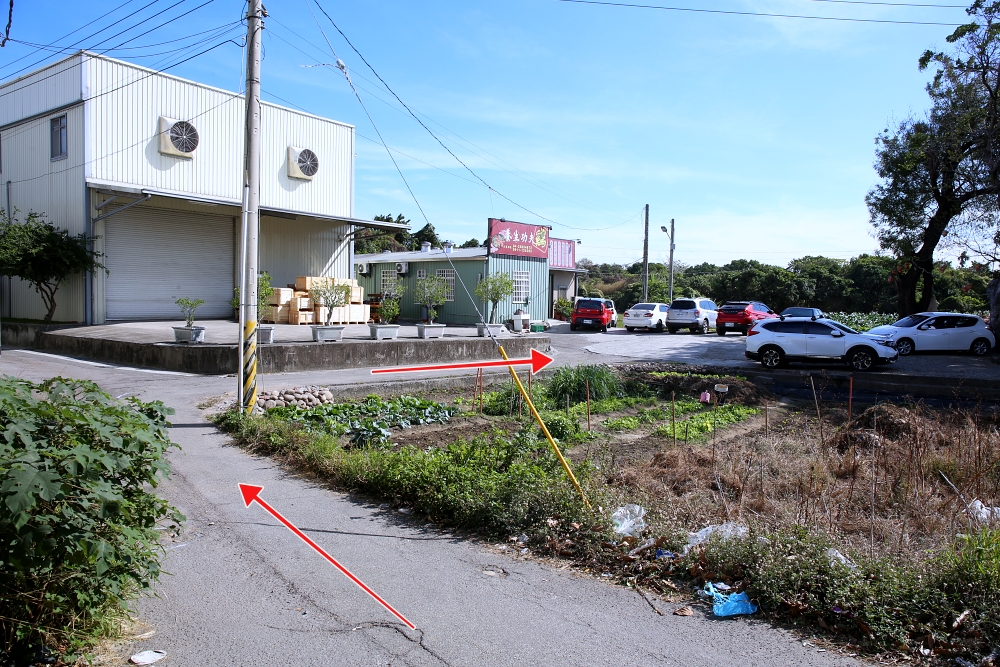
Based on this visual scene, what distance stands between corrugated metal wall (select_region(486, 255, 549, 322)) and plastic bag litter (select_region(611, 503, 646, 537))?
98.5ft

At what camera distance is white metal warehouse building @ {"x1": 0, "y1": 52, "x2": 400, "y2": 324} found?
907 inches

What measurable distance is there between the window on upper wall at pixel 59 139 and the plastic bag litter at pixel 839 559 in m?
26.8

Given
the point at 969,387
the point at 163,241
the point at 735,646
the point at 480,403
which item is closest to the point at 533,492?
the point at 735,646

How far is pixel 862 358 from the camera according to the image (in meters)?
19.8

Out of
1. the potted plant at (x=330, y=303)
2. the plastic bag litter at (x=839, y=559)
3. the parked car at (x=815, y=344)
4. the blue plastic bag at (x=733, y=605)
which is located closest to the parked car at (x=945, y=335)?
the parked car at (x=815, y=344)

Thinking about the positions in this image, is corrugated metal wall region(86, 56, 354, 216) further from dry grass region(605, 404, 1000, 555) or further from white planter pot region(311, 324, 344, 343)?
dry grass region(605, 404, 1000, 555)

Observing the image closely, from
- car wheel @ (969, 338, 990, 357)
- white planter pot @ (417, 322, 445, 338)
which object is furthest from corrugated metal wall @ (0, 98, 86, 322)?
car wheel @ (969, 338, 990, 357)

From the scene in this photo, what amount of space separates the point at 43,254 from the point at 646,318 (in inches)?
1054

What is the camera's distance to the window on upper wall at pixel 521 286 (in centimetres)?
3759

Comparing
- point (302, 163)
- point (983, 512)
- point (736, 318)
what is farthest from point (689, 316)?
point (983, 512)

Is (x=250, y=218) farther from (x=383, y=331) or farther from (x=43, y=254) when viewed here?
(x=43, y=254)

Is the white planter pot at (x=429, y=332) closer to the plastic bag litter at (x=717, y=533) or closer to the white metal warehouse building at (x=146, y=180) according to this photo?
the white metal warehouse building at (x=146, y=180)

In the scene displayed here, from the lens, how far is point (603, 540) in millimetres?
5344

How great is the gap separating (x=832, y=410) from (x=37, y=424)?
12.7 m
